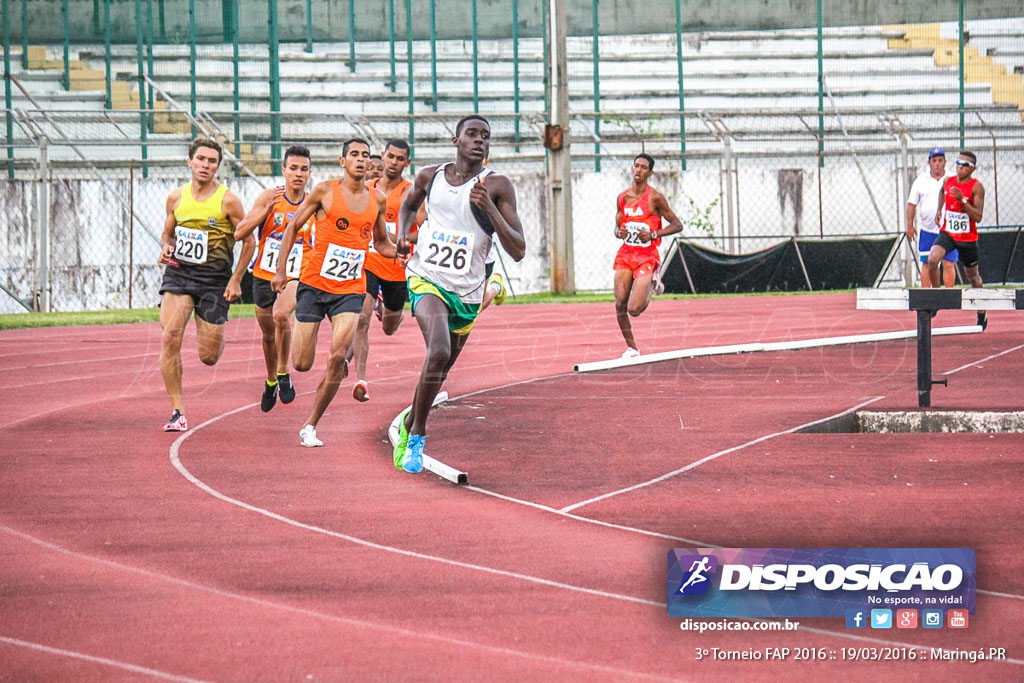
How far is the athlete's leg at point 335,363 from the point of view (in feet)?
31.9

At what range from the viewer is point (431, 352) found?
850 cm

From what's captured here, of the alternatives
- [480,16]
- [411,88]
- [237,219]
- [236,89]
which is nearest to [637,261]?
[237,219]

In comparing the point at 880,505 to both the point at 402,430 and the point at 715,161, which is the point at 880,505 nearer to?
the point at 402,430

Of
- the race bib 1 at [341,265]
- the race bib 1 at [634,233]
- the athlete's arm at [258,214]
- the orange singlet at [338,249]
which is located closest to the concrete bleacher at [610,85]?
the race bib 1 at [634,233]

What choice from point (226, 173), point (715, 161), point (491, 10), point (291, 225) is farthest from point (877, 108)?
point (291, 225)

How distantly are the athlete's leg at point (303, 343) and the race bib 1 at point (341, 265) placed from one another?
417 millimetres

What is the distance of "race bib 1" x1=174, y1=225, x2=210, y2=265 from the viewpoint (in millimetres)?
10664

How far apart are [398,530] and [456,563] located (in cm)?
81

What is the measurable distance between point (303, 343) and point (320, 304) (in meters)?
0.35

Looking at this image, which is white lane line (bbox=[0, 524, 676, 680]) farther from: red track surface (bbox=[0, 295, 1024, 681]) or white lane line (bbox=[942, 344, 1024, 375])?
white lane line (bbox=[942, 344, 1024, 375])

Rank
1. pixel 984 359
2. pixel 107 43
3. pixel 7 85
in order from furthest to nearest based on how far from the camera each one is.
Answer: pixel 107 43 → pixel 7 85 → pixel 984 359

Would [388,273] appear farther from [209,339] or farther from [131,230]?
[131,230]

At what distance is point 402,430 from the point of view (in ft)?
30.2

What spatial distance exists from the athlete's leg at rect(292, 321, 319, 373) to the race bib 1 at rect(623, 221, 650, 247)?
5878 millimetres
